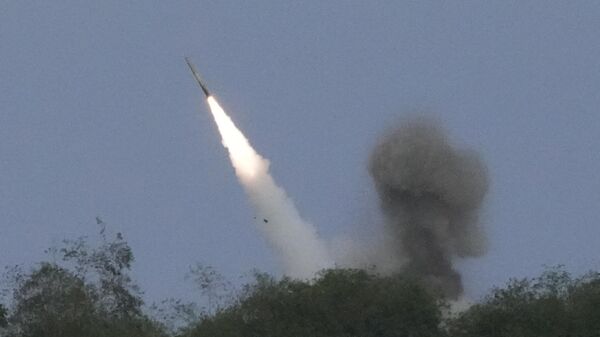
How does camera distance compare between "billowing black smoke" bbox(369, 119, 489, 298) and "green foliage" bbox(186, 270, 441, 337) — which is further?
"billowing black smoke" bbox(369, 119, 489, 298)

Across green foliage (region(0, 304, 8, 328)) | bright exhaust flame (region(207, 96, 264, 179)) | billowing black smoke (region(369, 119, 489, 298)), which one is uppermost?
billowing black smoke (region(369, 119, 489, 298))

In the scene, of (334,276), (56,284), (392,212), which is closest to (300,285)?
(334,276)

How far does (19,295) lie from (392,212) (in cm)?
2089

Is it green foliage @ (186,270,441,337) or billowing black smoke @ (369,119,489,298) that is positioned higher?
billowing black smoke @ (369,119,489,298)

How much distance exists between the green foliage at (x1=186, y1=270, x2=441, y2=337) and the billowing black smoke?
8978mm

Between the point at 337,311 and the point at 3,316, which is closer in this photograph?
the point at 337,311

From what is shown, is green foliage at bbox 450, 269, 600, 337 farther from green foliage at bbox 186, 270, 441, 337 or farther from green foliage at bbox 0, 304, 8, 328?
green foliage at bbox 0, 304, 8, 328

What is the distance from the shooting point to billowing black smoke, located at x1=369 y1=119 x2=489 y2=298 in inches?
4117

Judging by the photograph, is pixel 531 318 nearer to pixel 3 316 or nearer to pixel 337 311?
pixel 337 311

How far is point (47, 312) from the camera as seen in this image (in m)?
103

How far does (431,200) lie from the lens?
104812mm

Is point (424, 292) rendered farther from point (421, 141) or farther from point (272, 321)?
point (421, 141)

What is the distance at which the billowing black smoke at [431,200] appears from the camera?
104562mm

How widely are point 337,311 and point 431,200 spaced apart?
555 inches
